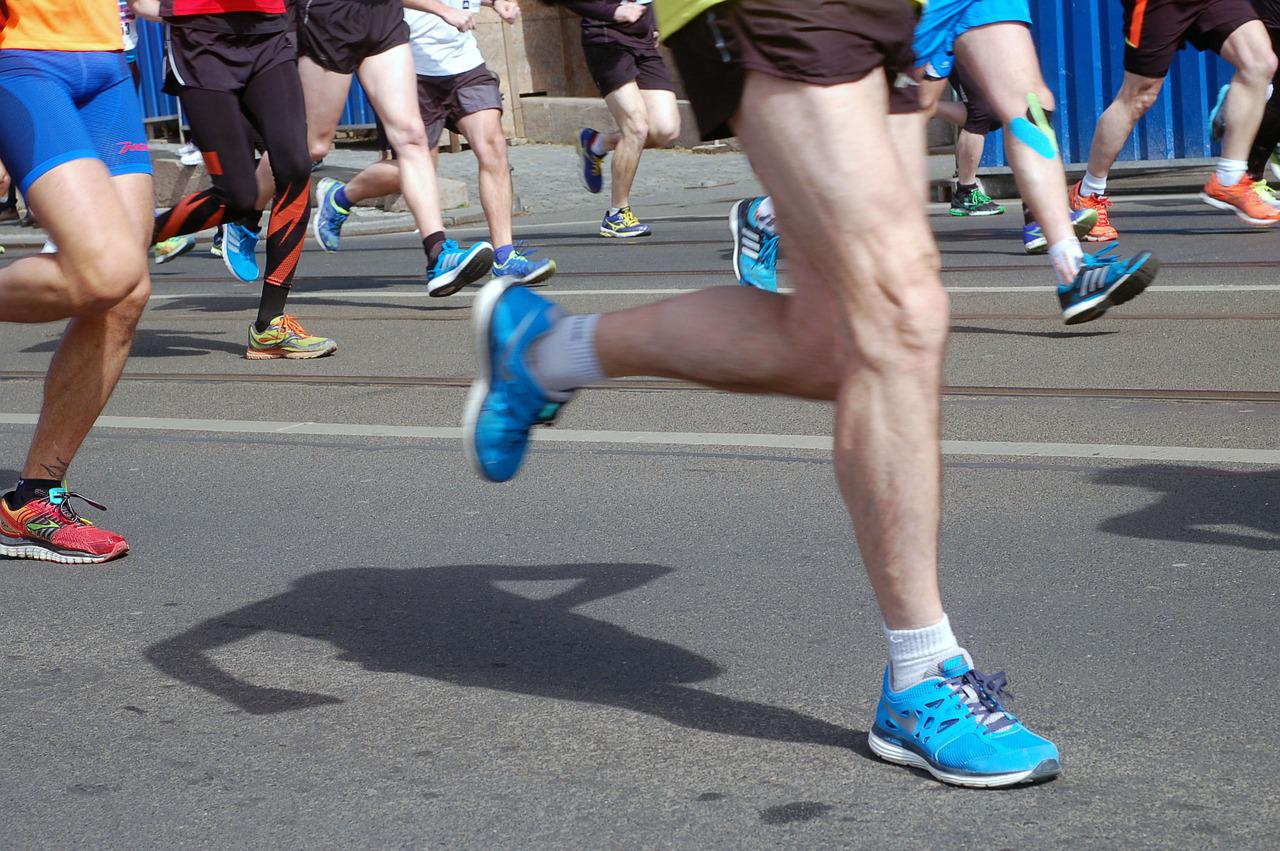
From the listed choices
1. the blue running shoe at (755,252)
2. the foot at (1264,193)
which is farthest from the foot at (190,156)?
the blue running shoe at (755,252)

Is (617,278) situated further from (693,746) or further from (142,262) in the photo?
(693,746)

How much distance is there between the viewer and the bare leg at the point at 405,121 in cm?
781

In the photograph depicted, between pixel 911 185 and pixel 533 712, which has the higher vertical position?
pixel 911 185

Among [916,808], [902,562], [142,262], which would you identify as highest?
[142,262]

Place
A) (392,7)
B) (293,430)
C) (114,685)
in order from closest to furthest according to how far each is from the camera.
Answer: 1. (114,685)
2. (293,430)
3. (392,7)

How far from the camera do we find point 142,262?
4.04 m

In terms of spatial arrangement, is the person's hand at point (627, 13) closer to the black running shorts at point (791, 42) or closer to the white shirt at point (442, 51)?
the white shirt at point (442, 51)

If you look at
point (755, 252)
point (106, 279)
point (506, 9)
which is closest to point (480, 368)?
point (106, 279)

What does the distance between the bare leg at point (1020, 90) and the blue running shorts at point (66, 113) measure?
275 centimetres

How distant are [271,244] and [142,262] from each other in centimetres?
304

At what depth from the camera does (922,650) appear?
8.79 feet

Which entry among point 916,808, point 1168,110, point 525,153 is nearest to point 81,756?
point 916,808

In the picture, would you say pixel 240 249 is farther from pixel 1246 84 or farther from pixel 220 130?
pixel 1246 84

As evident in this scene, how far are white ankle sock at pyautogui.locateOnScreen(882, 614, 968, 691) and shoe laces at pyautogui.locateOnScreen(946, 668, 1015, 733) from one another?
36 millimetres
